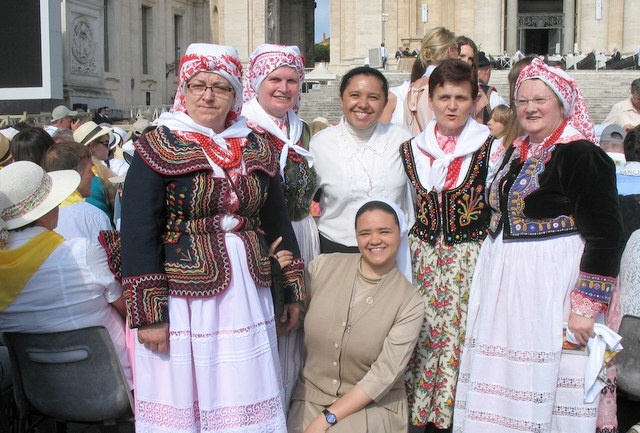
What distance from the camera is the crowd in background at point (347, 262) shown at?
303 cm

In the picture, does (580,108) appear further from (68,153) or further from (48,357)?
(68,153)

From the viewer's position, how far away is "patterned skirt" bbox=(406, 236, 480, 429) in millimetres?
3732

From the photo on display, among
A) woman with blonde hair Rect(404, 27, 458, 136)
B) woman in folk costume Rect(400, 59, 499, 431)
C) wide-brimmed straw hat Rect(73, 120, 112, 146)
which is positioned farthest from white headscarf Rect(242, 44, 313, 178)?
wide-brimmed straw hat Rect(73, 120, 112, 146)

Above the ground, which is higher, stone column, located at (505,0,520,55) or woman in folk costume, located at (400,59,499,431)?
stone column, located at (505,0,520,55)

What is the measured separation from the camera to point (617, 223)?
307cm

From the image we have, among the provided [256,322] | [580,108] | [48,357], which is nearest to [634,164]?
[580,108]

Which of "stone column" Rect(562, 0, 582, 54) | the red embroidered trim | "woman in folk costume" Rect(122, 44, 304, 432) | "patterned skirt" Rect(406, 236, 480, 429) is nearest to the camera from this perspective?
"woman in folk costume" Rect(122, 44, 304, 432)

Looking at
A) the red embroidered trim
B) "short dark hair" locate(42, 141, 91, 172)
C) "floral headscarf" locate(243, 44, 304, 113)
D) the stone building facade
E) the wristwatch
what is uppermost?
the stone building facade

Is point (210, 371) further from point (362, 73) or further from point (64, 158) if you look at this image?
point (64, 158)

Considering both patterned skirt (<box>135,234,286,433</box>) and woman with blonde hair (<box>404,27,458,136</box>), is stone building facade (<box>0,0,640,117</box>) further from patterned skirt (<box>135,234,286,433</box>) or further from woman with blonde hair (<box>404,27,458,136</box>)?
patterned skirt (<box>135,234,286,433</box>)

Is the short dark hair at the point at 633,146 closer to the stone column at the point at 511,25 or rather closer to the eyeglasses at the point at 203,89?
the eyeglasses at the point at 203,89

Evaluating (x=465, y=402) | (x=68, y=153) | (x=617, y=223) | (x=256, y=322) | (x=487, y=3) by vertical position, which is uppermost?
(x=487, y=3)

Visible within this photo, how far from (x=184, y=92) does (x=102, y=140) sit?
4.63 metres

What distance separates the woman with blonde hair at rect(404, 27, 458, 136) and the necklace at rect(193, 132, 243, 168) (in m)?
2.24
